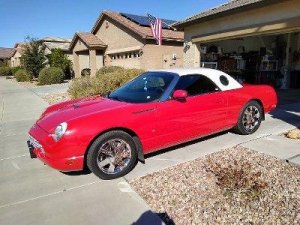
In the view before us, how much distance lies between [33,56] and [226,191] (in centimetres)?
2642

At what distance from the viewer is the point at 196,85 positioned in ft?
16.7

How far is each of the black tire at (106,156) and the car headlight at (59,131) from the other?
428 millimetres

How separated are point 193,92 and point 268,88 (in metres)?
2.18

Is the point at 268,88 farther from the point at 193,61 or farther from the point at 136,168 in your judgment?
the point at 193,61

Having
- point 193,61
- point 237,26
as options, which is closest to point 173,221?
point 237,26

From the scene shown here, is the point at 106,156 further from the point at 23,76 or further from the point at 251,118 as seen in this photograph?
the point at 23,76

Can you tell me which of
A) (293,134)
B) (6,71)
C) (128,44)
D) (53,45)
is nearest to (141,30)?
(128,44)

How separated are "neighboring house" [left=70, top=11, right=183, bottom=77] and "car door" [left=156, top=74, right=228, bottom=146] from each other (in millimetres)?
12229

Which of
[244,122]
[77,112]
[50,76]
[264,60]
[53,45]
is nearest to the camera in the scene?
[77,112]

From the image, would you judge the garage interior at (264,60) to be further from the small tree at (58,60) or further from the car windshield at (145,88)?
the small tree at (58,60)

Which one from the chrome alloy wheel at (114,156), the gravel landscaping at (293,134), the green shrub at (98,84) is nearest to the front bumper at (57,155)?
the chrome alloy wheel at (114,156)

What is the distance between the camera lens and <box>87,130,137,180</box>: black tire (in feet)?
13.0

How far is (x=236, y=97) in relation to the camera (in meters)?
5.52

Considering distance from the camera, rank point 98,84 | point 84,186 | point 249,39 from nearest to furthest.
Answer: point 84,186
point 98,84
point 249,39
